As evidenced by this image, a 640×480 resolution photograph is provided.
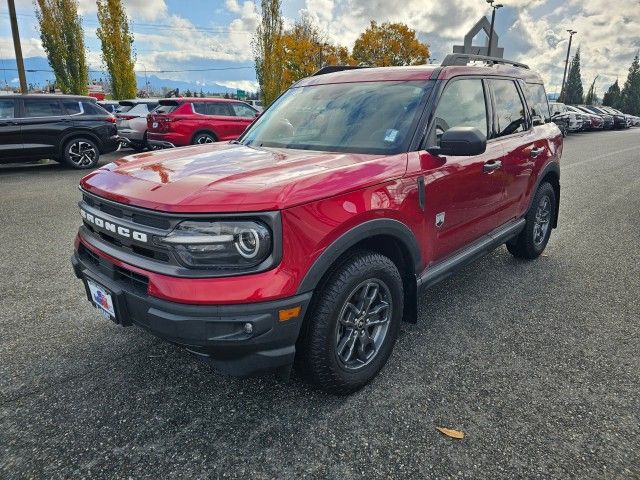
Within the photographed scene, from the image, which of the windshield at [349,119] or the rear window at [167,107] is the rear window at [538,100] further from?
the rear window at [167,107]

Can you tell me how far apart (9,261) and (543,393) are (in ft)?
15.7

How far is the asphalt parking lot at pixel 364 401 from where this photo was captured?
2.02 m

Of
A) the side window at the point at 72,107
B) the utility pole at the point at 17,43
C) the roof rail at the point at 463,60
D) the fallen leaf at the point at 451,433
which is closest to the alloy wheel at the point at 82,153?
the side window at the point at 72,107

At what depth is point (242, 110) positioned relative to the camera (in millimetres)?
12719

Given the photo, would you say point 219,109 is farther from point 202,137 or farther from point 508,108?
point 508,108

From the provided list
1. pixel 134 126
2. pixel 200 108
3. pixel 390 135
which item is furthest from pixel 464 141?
pixel 134 126

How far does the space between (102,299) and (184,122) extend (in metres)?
10.0

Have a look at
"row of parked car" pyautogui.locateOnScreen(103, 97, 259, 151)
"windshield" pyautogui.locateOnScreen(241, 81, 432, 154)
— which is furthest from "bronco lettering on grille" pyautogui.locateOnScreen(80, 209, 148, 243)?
"row of parked car" pyautogui.locateOnScreen(103, 97, 259, 151)

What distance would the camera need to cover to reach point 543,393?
8.20ft

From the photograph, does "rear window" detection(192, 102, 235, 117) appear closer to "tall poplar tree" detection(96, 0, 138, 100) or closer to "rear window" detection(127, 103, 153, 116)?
"rear window" detection(127, 103, 153, 116)

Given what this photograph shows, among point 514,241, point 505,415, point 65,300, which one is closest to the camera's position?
point 505,415

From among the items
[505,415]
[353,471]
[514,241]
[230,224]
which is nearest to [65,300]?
[230,224]

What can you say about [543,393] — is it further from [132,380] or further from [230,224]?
[132,380]

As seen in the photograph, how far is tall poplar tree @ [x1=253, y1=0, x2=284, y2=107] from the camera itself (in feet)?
91.2
